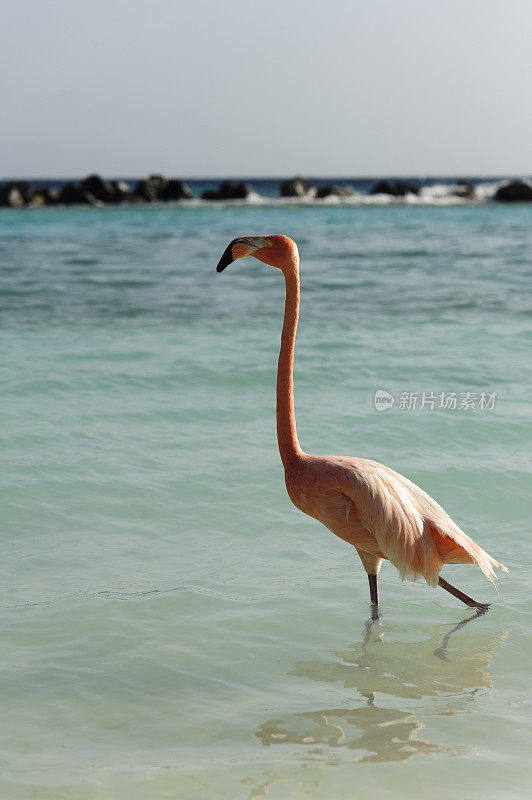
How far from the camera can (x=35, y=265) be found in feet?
66.4

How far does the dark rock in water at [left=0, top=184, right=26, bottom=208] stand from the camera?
64312 millimetres

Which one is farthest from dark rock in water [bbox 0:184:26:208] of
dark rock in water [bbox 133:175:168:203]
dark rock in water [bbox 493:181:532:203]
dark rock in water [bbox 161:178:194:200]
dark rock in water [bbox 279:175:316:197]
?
dark rock in water [bbox 493:181:532:203]

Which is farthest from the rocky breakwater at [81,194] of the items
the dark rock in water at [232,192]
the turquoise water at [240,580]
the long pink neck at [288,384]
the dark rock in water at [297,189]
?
the long pink neck at [288,384]

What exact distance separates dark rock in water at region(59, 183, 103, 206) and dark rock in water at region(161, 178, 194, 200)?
6354mm

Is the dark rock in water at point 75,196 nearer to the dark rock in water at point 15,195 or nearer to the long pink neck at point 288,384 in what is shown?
the dark rock in water at point 15,195

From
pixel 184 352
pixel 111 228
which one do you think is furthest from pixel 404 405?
pixel 111 228

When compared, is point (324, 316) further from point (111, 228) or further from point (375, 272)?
point (111, 228)

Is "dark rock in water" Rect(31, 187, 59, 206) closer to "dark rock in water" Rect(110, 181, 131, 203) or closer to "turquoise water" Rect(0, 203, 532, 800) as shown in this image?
"dark rock in water" Rect(110, 181, 131, 203)

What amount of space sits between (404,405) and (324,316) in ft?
16.7

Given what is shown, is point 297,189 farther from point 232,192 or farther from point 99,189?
point 99,189

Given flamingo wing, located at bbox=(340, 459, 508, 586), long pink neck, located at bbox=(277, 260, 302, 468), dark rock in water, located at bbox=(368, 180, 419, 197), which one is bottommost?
flamingo wing, located at bbox=(340, 459, 508, 586)

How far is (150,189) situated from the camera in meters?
70.9

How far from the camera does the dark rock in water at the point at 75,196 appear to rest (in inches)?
2633

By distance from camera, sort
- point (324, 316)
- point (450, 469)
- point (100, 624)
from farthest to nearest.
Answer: point (324, 316) < point (450, 469) < point (100, 624)
